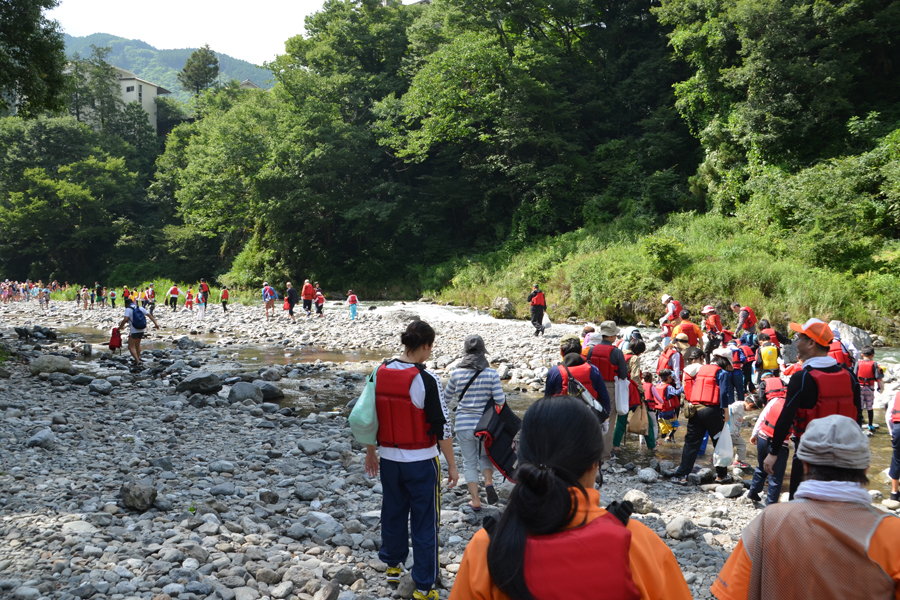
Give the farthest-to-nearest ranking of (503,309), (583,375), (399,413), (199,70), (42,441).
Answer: (199,70)
(503,309)
(42,441)
(583,375)
(399,413)

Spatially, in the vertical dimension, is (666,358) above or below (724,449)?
above

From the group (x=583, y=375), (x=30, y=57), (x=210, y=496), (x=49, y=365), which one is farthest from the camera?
(x=30, y=57)

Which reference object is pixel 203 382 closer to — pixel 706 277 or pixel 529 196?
pixel 706 277

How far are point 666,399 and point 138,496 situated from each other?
6432mm

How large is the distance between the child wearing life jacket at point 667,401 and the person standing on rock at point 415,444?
483 cm

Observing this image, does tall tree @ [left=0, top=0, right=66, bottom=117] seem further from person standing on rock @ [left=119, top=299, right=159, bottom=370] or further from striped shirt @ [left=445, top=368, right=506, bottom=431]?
striped shirt @ [left=445, top=368, right=506, bottom=431]

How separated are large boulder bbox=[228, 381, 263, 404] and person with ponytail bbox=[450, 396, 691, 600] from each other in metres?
9.37

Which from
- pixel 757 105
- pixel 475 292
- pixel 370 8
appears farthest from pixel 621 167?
pixel 370 8

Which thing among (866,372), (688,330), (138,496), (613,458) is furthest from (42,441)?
(866,372)

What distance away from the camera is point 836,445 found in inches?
73.5

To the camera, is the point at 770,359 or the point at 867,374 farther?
the point at 770,359

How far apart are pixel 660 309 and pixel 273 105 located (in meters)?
29.2

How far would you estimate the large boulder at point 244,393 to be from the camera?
33.0 feet

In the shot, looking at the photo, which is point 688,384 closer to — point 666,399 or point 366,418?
point 666,399
